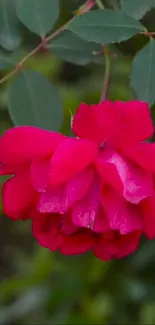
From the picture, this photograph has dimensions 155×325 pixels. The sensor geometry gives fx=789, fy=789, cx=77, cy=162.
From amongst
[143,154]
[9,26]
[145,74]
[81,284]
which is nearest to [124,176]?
[143,154]

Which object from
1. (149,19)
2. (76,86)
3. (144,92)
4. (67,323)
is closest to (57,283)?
(67,323)

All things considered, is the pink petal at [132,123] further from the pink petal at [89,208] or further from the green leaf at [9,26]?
the green leaf at [9,26]

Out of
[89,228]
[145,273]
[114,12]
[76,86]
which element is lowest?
[145,273]

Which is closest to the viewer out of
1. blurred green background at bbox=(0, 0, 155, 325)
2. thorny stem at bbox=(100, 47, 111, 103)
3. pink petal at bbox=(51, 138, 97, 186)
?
pink petal at bbox=(51, 138, 97, 186)

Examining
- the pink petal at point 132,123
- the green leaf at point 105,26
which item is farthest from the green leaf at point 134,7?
the pink petal at point 132,123

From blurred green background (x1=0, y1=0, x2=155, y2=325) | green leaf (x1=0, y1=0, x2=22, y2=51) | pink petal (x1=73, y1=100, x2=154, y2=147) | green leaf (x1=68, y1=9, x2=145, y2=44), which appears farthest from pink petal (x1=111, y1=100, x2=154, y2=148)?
blurred green background (x1=0, y1=0, x2=155, y2=325)

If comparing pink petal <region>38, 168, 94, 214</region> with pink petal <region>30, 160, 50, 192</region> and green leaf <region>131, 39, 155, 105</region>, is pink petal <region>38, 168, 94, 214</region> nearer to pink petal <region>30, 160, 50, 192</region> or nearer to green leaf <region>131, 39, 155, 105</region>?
pink petal <region>30, 160, 50, 192</region>

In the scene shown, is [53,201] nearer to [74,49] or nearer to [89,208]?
[89,208]

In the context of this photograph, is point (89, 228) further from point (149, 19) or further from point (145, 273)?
point (145, 273)
